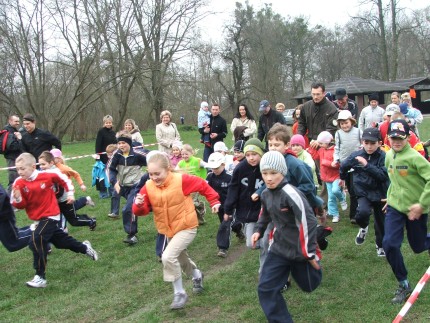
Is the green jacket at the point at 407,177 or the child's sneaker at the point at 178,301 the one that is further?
the child's sneaker at the point at 178,301

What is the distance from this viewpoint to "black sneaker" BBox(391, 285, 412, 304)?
466 cm

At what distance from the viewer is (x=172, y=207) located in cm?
503

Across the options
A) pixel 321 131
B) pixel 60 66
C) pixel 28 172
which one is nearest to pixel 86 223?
pixel 28 172

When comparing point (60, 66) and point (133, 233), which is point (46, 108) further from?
point (133, 233)

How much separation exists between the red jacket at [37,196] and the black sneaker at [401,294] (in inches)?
164

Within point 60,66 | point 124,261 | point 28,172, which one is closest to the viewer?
point 28,172

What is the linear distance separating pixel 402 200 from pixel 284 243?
143 centimetres

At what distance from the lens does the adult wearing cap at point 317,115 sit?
7348 mm

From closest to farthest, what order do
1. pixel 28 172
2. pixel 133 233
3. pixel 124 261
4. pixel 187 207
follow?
pixel 187 207 → pixel 28 172 → pixel 124 261 → pixel 133 233

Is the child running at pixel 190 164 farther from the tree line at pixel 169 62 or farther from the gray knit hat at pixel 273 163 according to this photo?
the tree line at pixel 169 62

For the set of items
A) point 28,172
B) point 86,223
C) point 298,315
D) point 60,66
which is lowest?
point 298,315

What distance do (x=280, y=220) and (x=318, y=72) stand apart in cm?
5536

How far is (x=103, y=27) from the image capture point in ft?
84.5

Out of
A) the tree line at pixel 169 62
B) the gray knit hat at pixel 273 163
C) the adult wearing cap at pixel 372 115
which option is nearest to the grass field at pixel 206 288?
the gray knit hat at pixel 273 163
